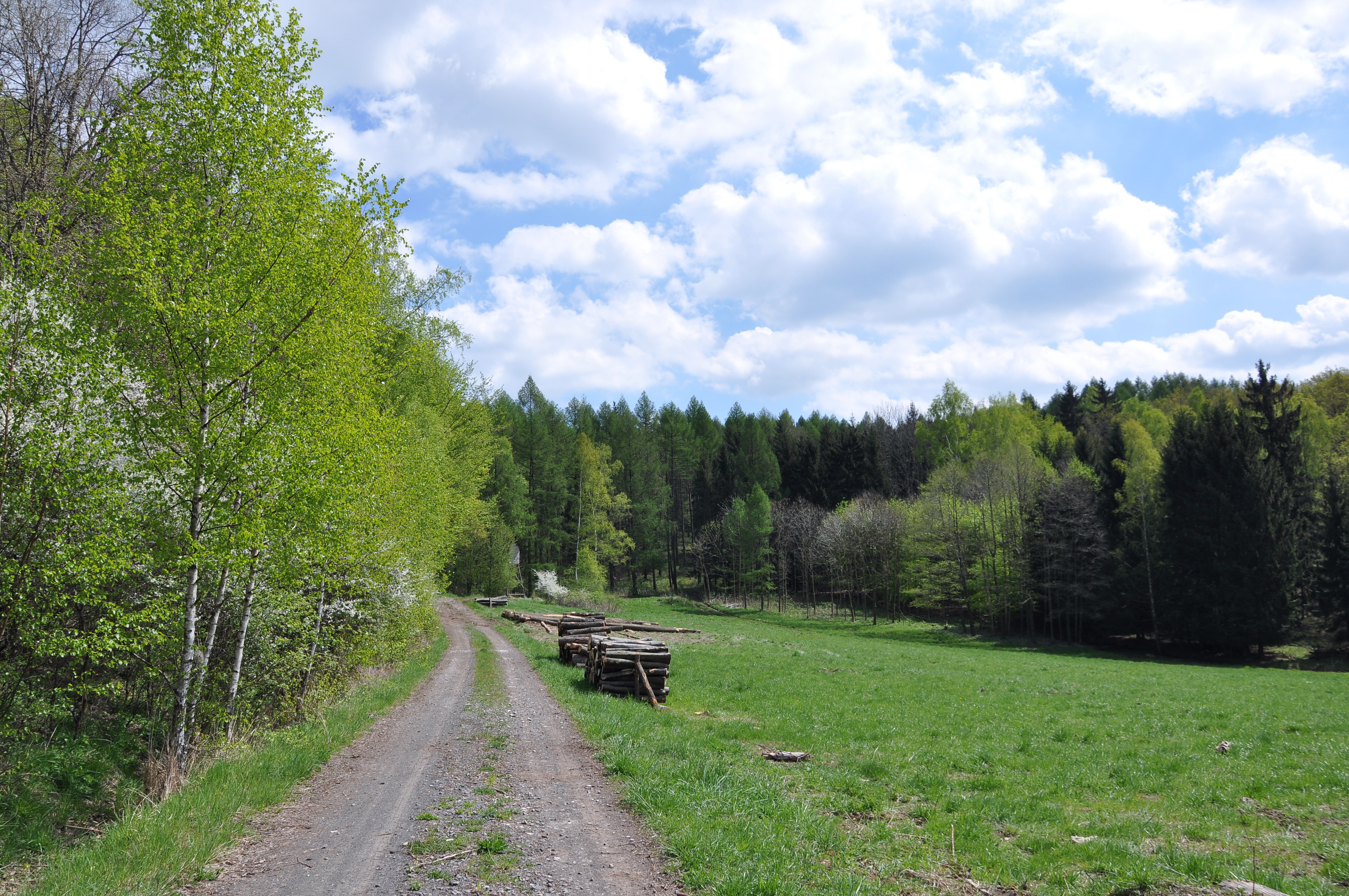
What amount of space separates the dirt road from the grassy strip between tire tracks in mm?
258

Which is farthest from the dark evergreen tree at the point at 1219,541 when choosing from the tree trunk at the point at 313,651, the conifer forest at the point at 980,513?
the tree trunk at the point at 313,651

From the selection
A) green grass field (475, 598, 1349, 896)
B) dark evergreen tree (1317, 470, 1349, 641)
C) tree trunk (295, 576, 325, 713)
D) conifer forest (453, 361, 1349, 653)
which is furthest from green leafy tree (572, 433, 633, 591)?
dark evergreen tree (1317, 470, 1349, 641)

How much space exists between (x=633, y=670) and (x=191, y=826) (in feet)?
35.7

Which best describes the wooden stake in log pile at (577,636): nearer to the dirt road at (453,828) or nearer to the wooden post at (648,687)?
the wooden post at (648,687)

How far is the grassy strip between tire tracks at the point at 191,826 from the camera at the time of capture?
5.73 m

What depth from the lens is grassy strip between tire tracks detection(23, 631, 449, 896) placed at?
573cm

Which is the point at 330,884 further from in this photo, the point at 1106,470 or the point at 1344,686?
the point at 1106,470

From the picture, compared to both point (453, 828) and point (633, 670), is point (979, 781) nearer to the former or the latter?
point (453, 828)

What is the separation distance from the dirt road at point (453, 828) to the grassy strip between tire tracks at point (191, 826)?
258 millimetres

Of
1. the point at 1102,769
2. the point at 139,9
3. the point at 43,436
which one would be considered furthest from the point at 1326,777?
the point at 139,9

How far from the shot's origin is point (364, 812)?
25.8 feet

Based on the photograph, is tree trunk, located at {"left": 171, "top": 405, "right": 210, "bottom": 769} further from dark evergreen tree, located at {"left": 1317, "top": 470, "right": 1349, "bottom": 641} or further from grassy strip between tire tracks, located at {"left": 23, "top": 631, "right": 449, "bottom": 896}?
dark evergreen tree, located at {"left": 1317, "top": 470, "right": 1349, "bottom": 641}

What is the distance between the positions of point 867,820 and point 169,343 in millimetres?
11702

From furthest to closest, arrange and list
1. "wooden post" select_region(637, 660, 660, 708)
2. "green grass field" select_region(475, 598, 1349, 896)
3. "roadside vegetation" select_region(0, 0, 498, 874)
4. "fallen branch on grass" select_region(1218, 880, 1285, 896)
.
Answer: "wooden post" select_region(637, 660, 660, 708) → "roadside vegetation" select_region(0, 0, 498, 874) → "green grass field" select_region(475, 598, 1349, 896) → "fallen branch on grass" select_region(1218, 880, 1285, 896)
